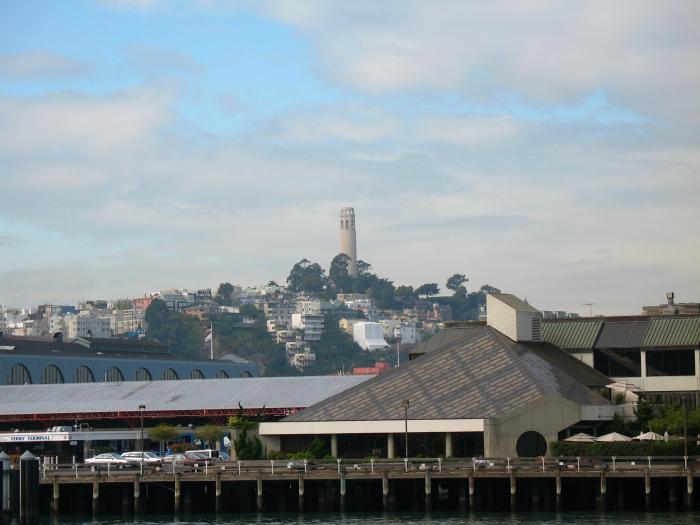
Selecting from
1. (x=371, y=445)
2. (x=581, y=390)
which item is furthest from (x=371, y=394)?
(x=581, y=390)

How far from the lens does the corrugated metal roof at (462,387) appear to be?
330ft

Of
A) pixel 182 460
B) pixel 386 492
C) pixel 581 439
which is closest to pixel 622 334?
pixel 581 439

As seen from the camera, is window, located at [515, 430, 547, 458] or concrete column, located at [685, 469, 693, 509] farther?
window, located at [515, 430, 547, 458]

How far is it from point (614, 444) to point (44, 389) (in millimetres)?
71299

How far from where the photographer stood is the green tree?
408ft

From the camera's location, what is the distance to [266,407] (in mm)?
130750

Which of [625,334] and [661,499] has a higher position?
[625,334]

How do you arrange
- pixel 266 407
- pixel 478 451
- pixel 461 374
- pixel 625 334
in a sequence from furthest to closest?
1. pixel 266 407
2. pixel 625 334
3. pixel 461 374
4. pixel 478 451

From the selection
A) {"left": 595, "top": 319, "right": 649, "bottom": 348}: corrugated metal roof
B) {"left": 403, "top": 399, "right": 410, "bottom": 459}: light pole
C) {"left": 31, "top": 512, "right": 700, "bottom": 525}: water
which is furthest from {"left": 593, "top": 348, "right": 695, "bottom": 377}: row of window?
{"left": 31, "top": 512, "right": 700, "bottom": 525}: water

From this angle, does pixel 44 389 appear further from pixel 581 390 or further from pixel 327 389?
pixel 581 390

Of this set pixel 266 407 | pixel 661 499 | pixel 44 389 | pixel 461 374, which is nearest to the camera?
pixel 661 499

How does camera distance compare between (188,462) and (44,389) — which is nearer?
(188,462)

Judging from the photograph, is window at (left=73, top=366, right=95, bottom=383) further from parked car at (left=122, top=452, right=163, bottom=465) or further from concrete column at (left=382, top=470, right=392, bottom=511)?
concrete column at (left=382, top=470, right=392, bottom=511)

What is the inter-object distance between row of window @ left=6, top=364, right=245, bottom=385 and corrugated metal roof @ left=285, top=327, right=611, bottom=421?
60.8 m
